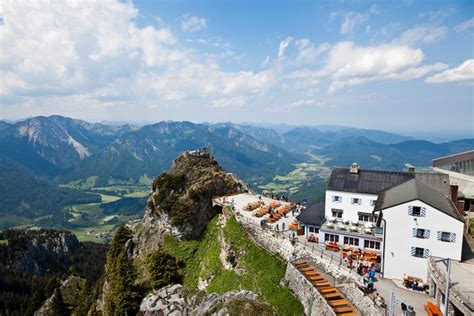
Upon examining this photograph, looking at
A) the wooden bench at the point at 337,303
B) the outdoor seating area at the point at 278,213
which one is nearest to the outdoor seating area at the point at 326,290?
the wooden bench at the point at 337,303

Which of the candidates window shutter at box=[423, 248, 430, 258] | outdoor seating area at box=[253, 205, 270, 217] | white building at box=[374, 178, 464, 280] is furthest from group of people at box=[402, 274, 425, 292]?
outdoor seating area at box=[253, 205, 270, 217]

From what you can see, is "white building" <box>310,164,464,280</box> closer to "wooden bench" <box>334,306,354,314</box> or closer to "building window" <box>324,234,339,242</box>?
"building window" <box>324,234,339,242</box>

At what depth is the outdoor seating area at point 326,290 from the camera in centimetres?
3186

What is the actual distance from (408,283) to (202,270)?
2976 cm

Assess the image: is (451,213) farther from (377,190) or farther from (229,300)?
(229,300)

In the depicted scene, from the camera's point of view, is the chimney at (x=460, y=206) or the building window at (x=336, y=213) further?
the building window at (x=336, y=213)

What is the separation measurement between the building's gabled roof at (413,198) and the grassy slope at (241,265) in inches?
632

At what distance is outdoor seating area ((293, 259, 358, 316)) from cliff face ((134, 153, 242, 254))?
24447 mm

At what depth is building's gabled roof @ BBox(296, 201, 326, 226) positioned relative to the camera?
50.3m

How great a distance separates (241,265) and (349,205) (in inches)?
776

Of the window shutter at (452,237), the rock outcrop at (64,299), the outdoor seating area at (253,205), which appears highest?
the window shutter at (452,237)

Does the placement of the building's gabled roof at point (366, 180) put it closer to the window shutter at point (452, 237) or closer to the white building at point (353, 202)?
the white building at point (353, 202)

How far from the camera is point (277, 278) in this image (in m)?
42.0

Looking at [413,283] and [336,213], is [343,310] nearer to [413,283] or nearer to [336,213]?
[413,283]
